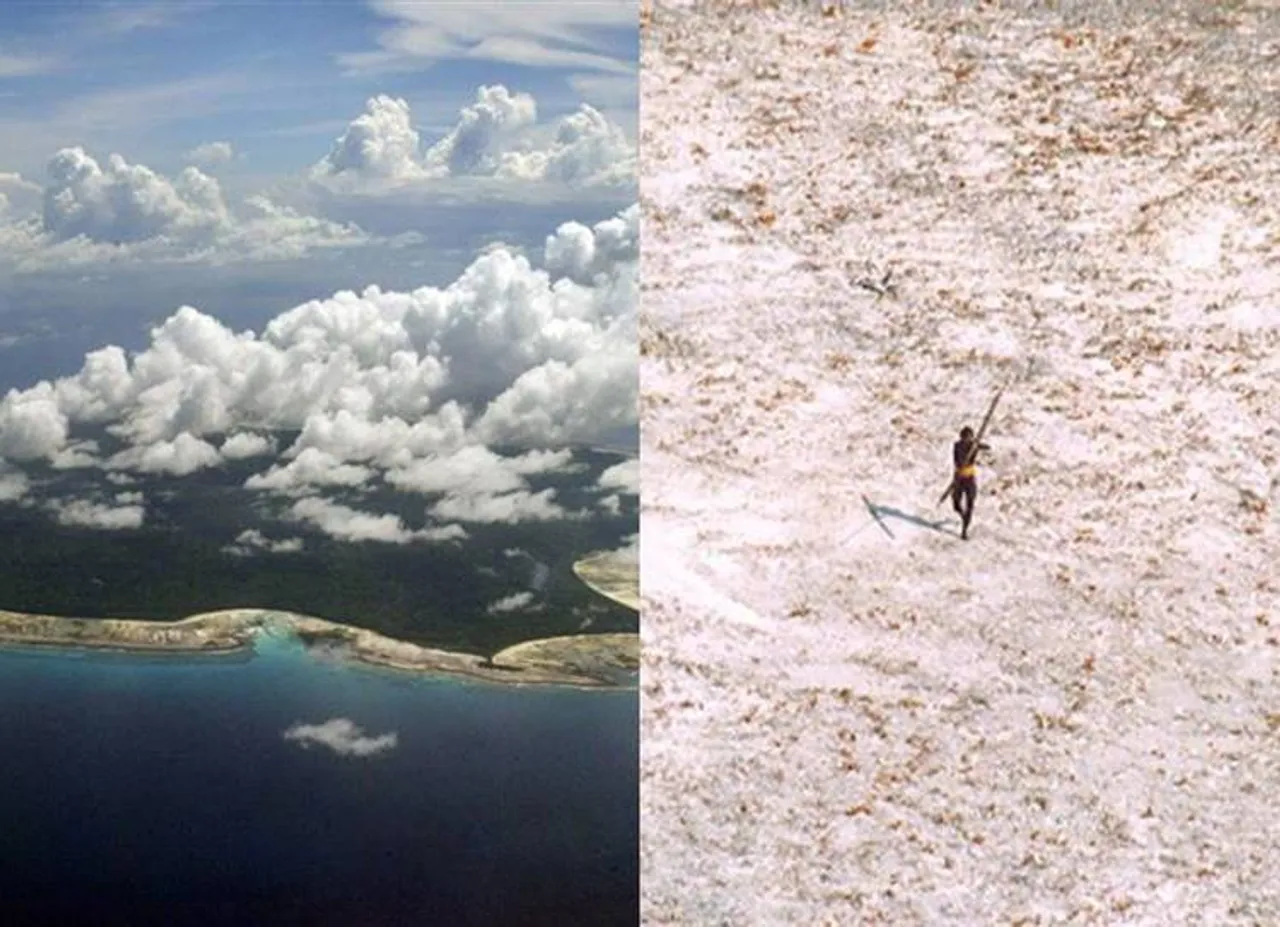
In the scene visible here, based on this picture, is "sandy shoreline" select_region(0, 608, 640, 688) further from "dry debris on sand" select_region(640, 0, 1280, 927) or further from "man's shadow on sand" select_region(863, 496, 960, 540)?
"man's shadow on sand" select_region(863, 496, 960, 540)

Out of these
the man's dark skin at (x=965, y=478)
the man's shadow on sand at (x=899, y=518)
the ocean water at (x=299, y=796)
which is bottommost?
the ocean water at (x=299, y=796)

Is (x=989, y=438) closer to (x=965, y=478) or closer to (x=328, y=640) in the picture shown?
(x=965, y=478)

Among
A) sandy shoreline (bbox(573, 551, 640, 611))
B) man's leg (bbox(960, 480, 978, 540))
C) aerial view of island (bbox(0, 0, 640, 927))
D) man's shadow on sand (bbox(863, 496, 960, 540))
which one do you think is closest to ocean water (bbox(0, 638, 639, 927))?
aerial view of island (bbox(0, 0, 640, 927))

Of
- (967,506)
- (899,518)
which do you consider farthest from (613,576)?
(967,506)

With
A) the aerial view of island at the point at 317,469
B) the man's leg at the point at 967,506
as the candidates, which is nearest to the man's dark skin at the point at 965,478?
the man's leg at the point at 967,506

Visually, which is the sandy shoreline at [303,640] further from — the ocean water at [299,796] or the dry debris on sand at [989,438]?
the dry debris on sand at [989,438]

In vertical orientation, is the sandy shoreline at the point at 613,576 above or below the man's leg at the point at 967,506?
below

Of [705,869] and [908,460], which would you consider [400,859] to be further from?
[908,460]
